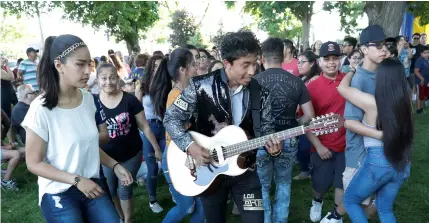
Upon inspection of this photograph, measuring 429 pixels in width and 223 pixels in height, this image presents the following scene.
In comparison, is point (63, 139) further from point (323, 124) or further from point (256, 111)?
point (323, 124)

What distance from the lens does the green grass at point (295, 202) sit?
4453mm

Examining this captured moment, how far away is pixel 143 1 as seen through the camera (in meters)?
19.2

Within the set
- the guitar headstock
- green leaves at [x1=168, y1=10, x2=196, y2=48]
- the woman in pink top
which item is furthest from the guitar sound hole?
green leaves at [x1=168, y1=10, x2=196, y2=48]

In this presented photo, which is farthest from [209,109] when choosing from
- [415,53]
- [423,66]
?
[415,53]

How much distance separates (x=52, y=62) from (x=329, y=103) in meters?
2.89

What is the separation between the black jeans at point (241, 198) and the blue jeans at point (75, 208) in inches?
30.2

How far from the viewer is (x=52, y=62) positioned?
2.33 m

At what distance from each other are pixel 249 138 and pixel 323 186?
1956 mm

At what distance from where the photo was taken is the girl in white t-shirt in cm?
221

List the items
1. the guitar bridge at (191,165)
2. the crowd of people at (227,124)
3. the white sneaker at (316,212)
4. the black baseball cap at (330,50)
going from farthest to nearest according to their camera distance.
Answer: the white sneaker at (316,212) < the black baseball cap at (330,50) < the guitar bridge at (191,165) < the crowd of people at (227,124)

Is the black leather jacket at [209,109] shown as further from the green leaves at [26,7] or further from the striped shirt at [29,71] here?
the green leaves at [26,7]

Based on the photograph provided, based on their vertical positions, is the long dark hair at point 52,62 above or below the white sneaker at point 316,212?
above

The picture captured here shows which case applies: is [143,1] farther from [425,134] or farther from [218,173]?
[218,173]

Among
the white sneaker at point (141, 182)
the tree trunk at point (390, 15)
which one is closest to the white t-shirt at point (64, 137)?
the white sneaker at point (141, 182)
